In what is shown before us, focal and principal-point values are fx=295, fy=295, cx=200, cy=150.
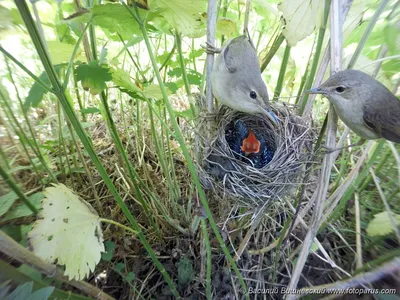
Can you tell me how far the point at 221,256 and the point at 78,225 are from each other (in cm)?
73

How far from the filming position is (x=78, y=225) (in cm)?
83

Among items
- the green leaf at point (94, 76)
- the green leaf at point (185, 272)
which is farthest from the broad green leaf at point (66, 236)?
the green leaf at point (185, 272)

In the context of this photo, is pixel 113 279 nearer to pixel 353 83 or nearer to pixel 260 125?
pixel 260 125

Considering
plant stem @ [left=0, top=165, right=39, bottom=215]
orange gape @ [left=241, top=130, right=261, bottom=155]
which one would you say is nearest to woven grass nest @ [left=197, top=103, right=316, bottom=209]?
orange gape @ [left=241, top=130, right=261, bottom=155]

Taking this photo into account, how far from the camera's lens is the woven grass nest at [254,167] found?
3.38ft

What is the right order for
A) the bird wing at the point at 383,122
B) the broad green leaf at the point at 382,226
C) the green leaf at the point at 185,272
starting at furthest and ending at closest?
the green leaf at the point at 185,272 < the broad green leaf at the point at 382,226 < the bird wing at the point at 383,122

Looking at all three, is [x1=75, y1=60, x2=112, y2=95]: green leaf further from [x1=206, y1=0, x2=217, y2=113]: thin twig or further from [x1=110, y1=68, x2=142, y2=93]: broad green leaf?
[x1=206, y1=0, x2=217, y2=113]: thin twig

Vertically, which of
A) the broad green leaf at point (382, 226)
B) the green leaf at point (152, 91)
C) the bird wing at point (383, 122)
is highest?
the green leaf at point (152, 91)

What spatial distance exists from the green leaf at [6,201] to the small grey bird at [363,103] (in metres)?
1.01

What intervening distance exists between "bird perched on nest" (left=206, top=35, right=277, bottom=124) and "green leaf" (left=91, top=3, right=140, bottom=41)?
0.35 m

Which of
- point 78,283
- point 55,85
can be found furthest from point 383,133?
point 78,283

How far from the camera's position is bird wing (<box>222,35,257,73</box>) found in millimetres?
1223

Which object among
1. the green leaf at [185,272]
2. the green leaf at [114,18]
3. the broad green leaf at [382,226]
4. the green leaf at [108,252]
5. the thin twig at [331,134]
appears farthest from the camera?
the green leaf at [185,272]

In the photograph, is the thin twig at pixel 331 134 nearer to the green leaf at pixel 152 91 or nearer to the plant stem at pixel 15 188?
the green leaf at pixel 152 91
